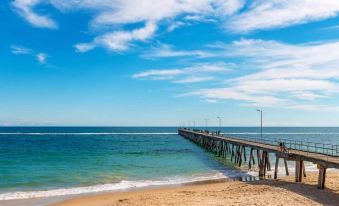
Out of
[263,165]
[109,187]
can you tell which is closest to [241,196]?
[109,187]

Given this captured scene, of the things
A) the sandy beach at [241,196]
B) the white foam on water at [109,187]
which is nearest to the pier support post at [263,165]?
the white foam on water at [109,187]

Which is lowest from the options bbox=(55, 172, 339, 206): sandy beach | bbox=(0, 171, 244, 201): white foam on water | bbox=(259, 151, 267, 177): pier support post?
bbox=(0, 171, 244, 201): white foam on water

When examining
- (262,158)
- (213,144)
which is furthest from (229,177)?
(213,144)

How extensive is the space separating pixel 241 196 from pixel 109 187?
31.0 ft

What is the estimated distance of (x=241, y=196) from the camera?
20.2 m

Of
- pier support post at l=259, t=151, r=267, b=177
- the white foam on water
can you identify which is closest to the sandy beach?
the white foam on water

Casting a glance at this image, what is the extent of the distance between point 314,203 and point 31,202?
550 inches

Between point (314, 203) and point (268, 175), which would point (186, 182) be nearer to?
point (268, 175)

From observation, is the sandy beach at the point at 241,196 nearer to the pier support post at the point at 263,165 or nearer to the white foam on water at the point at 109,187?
the white foam on water at the point at 109,187

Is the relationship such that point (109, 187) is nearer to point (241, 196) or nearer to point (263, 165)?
point (241, 196)

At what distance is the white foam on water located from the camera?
76.9ft

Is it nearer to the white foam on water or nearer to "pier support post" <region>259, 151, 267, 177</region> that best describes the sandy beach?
the white foam on water

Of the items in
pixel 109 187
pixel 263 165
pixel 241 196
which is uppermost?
pixel 263 165

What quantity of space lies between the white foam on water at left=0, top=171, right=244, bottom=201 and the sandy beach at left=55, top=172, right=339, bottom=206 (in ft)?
6.85
